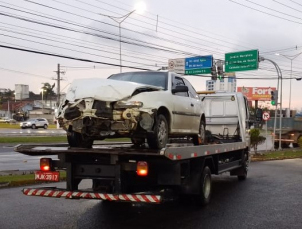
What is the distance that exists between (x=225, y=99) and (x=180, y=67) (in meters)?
28.5

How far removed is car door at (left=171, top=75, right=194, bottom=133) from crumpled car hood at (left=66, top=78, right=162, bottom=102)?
1103 millimetres

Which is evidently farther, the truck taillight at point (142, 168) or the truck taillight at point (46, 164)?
the truck taillight at point (46, 164)

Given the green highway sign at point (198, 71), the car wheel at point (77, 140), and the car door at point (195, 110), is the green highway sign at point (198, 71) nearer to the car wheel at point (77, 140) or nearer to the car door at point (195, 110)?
the car door at point (195, 110)

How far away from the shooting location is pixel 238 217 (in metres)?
7.20

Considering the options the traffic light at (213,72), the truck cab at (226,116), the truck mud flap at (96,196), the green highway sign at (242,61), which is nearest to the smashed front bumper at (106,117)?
the truck mud flap at (96,196)

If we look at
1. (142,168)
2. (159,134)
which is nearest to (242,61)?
(159,134)

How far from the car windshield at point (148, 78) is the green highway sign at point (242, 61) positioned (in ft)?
81.6

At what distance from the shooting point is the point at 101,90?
21.5 feet

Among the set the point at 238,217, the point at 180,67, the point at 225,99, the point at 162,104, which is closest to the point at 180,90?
the point at 162,104

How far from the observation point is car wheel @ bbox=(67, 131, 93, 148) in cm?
722

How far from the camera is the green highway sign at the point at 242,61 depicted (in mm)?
31703

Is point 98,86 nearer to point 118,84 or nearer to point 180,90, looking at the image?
point 118,84

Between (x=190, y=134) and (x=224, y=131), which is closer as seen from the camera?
(x=190, y=134)

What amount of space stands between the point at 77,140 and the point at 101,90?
1.25 metres
